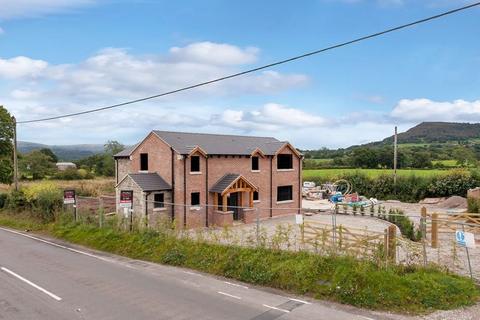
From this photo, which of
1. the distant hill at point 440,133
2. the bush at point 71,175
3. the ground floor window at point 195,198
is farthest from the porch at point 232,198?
the distant hill at point 440,133

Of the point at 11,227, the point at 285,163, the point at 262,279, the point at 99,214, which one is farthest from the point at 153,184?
the point at 262,279

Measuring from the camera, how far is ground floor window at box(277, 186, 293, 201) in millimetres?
34703

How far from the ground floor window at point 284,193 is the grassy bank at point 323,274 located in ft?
57.2

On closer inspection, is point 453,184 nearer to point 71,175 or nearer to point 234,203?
point 234,203

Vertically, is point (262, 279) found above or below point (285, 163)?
below

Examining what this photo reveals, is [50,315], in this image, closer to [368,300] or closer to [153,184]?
[368,300]

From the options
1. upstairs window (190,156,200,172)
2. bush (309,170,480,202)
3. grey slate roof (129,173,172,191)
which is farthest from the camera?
bush (309,170,480,202)

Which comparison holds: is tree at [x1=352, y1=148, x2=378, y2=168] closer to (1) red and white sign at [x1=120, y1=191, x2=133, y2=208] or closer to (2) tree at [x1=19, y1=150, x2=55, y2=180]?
(2) tree at [x1=19, y1=150, x2=55, y2=180]

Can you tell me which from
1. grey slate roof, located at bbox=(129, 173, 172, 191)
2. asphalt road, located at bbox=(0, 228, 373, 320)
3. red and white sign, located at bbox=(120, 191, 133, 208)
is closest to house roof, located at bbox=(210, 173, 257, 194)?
grey slate roof, located at bbox=(129, 173, 172, 191)

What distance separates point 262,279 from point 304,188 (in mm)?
41064

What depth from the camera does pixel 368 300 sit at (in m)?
11.3

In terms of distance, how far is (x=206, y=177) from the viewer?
95.7 feet

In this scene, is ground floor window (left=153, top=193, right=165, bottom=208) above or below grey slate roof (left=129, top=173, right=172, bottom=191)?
below

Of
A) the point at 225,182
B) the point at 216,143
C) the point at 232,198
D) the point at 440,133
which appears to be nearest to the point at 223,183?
the point at 225,182
